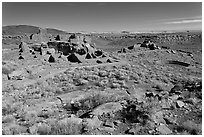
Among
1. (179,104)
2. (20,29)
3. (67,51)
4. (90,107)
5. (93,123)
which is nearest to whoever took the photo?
(93,123)

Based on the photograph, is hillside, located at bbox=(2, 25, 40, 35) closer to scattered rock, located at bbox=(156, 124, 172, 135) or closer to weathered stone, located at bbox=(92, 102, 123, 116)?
weathered stone, located at bbox=(92, 102, 123, 116)

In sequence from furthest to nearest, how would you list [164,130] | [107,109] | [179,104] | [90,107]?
[90,107]
[179,104]
[107,109]
[164,130]

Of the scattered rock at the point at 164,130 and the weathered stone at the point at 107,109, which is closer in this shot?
the scattered rock at the point at 164,130

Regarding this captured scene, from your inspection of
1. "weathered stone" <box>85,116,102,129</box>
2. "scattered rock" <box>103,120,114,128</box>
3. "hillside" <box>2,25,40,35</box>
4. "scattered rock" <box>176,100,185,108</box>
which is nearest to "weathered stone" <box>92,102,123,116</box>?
"weathered stone" <box>85,116,102,129</box>

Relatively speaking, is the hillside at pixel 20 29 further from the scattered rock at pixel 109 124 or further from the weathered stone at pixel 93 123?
the scattered rock at pixel 109 124

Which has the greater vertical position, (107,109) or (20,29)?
(20,29)

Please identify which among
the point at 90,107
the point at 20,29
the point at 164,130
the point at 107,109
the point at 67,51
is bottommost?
the point at 90,107

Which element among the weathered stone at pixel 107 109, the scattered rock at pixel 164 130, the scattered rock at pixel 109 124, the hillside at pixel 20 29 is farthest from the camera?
the hillside at pixel 20 29

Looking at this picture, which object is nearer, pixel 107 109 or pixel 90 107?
pixel 107 109

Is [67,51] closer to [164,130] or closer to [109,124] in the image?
[109,124]

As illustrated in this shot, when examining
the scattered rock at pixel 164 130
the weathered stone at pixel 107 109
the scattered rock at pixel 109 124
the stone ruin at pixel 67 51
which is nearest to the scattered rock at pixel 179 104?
the scattered rock at pixel 164 130

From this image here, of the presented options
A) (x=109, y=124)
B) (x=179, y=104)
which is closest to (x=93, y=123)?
(x=109, y=124)

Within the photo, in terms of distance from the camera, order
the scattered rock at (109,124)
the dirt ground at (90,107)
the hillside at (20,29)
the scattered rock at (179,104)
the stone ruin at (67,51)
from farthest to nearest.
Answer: the hillside at (20,29) < the stone ruin at (67,51) < the scattered rock at (179,104) < the scattered rock at (109,124) < the dirt ground at (90,107)

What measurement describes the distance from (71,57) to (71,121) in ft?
57.3
